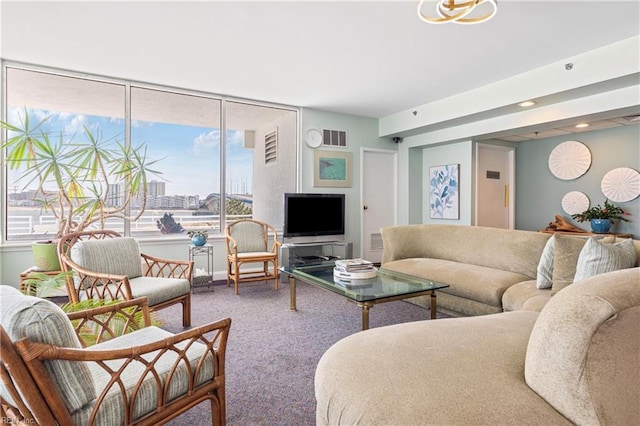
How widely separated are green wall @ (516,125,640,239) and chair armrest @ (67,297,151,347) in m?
5.90

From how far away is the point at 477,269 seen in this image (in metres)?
3.20

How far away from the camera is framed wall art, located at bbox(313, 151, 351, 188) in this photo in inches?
213

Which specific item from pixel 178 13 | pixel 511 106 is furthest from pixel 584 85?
Answer: pixel 178 13

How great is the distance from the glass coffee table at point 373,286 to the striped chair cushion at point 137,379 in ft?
3.92

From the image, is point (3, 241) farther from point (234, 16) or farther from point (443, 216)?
point (443, 216)

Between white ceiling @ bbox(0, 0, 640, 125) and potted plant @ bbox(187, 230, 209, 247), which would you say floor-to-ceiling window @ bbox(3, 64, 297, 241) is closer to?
white ceiling @ bbox(0, 0, 640, 125)

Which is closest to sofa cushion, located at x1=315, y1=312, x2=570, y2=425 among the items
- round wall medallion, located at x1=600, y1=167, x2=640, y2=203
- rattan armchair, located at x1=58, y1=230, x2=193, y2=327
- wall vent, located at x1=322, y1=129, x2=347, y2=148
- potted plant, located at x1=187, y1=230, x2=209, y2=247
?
rattan armchair, located at x1=58, y1=230, x2=193, y2=327

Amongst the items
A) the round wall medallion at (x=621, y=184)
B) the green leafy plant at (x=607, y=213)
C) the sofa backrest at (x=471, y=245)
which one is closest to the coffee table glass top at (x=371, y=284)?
the sofa backrest at (x=471, y=245)

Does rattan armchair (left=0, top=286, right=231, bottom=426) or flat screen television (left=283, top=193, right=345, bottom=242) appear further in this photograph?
flat screen television (left=283, top=193, right=345, bottom=242)

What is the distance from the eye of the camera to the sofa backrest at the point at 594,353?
0.88 meters

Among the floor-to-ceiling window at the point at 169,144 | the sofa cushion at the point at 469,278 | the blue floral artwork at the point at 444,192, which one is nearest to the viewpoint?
the sofa cushion at the point at 469,278

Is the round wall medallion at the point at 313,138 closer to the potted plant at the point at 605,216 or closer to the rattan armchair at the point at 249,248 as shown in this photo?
the rattan armchair at the point at 249,248

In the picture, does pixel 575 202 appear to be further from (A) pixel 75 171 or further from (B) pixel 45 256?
(B) pixel 45 256

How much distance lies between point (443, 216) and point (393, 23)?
3604 mm
